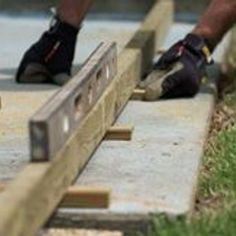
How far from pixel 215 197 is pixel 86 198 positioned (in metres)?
0.41

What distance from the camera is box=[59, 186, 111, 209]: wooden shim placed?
2.60m

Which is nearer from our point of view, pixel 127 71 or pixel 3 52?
pixel 127 71

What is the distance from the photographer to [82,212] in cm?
258

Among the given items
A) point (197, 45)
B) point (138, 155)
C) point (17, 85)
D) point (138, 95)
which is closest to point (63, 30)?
point (17, 85)

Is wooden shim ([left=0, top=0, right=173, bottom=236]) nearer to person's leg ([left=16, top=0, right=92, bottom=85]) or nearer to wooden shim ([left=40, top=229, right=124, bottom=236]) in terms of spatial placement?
wooden shim ([left=40, top=229, right=124, bottom=236])

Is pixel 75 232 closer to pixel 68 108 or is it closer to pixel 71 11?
pixel 68 108

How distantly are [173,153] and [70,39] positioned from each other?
112 cm

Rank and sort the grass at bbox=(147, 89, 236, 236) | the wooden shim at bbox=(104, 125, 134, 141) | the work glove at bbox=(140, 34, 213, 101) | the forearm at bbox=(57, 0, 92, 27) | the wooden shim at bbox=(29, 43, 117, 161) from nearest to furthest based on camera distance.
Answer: the wooden shim at bbox=(29, 43, 117, 161)
the grass at bbox=(147, 89, 236, 236)
the wooden shim at bbox=(104, 125, 134, 141)
the work glove at bbox=(140, 34, 213, 101)
the forearm at bbox=(57, 0, 92, 27)

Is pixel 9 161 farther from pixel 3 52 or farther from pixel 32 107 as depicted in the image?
pixel 3 52

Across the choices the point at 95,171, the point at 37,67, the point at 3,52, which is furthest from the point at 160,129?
the point at 3,52

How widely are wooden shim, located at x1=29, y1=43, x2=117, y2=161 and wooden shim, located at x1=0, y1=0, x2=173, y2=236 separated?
0.03 m

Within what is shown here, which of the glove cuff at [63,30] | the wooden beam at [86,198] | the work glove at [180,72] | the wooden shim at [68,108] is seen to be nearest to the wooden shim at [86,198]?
the wooden beam at [86,198]

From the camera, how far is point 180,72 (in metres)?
3.87

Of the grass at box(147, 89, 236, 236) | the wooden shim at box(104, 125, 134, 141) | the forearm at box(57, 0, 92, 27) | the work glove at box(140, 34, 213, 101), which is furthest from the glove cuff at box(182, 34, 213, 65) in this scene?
the wooden shim at box(104, 125, 134, 141)
